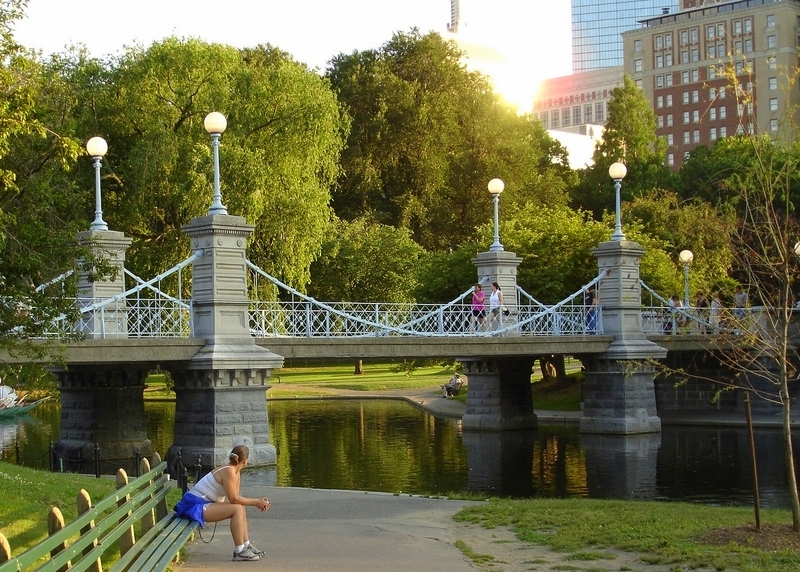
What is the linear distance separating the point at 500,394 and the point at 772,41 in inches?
3805

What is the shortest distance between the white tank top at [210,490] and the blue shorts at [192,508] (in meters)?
0.04

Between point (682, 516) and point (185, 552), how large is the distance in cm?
640

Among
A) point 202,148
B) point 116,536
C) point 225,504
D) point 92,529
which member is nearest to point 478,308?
point 202,148

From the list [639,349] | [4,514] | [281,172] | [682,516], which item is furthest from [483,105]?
[4,514]

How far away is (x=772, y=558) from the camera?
10.9 meters

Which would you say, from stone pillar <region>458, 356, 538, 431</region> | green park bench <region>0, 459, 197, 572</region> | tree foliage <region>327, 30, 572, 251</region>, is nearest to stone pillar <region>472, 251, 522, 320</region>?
stone pillar <region>458, 356, 538, 431</region>

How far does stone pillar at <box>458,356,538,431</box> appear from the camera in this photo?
109 feet

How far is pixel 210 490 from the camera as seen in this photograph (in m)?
10.9

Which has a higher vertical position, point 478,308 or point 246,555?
point 478,308

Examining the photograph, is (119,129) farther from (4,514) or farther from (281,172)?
(4,514)

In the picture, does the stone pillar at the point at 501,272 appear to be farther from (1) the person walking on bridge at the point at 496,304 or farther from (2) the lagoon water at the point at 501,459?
(2) the lagoon water at the point at 501,459

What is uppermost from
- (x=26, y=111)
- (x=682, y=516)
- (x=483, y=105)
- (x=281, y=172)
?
(x=483, y=105)

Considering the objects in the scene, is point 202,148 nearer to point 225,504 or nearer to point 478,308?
point 478,308

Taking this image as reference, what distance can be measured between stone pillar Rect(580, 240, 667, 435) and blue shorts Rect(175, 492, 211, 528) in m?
21.9
